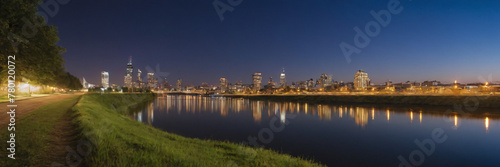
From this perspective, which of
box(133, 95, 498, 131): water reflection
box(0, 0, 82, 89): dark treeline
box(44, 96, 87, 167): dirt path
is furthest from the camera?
box(133, 95, 498, 131): water reflection

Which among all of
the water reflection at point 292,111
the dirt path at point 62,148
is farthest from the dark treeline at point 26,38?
the water reflection at point 292,111

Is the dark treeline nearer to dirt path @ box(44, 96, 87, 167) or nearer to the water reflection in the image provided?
dirt path @ box(44, 96, 87, 167)

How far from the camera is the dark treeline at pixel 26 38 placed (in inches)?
629

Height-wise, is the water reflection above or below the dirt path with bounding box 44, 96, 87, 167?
below

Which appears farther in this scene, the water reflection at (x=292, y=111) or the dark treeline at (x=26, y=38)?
the water reflection at (x=292, y=111)

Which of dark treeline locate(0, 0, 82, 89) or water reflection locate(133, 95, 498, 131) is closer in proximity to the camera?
dark treeline locate(0, 0, 82, 89)

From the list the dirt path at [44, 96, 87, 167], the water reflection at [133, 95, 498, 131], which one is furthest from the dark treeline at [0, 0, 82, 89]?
the water reflection at [133, 95, 498, 131]

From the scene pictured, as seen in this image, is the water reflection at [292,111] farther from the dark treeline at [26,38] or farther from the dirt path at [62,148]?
the dirt path at [62,148]

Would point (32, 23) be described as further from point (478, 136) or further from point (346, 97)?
point (346, 97)

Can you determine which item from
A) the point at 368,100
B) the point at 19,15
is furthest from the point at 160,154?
the point at 368,100

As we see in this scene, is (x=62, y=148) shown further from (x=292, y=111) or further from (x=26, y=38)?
(x=292, y=111)

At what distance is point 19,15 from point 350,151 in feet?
93.2

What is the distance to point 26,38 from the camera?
18.3 m

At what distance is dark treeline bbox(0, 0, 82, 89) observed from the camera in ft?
52.4
